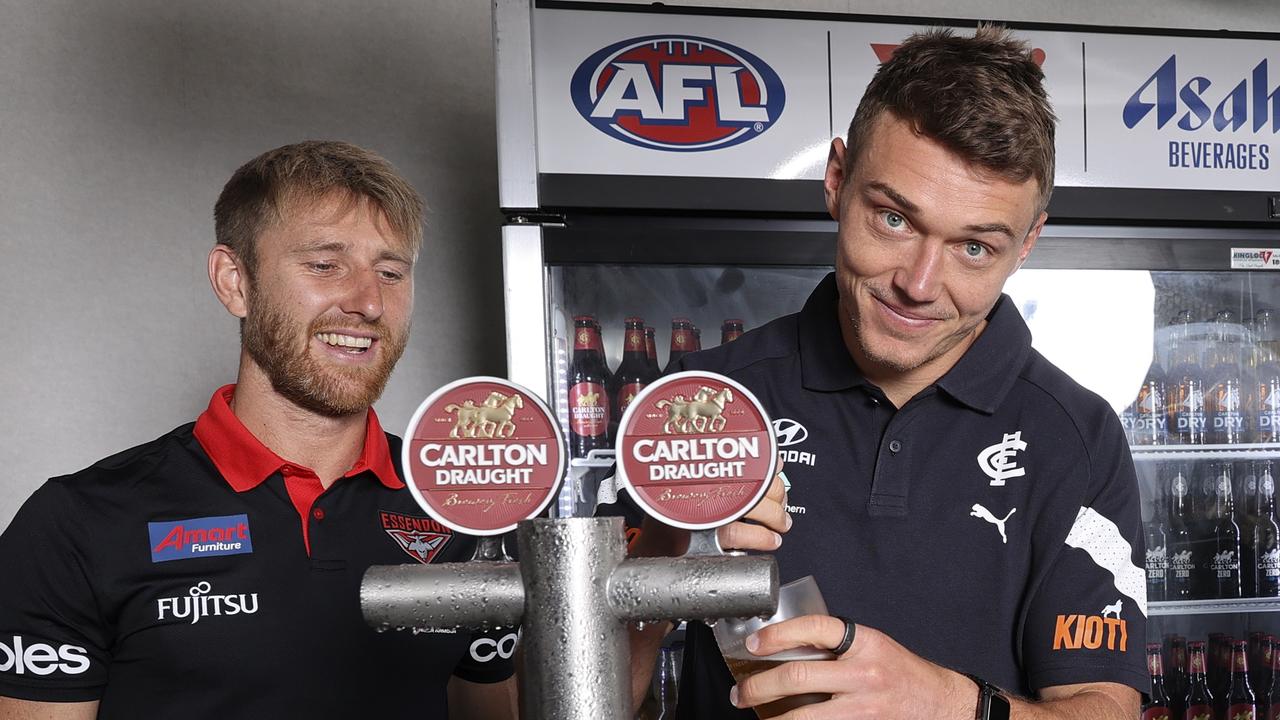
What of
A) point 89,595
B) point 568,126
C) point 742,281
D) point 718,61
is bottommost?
point 89,595

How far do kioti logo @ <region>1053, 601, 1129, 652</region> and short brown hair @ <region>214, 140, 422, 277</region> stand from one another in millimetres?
1033

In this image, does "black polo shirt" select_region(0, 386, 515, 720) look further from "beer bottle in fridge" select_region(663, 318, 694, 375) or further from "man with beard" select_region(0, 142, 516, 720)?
"beer bottle in fridge" select_region(663, 318, 694, 375)

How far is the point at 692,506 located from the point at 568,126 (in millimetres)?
1522

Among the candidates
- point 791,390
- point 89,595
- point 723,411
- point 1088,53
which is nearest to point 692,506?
point 723,411

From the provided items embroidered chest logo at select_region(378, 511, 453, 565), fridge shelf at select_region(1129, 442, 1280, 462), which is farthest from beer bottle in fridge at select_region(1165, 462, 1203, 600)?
embroidered chest logo at select_region(378, 511, 453, 565)

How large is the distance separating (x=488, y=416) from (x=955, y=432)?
32.0 inches

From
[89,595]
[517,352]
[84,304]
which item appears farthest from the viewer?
[84,304]

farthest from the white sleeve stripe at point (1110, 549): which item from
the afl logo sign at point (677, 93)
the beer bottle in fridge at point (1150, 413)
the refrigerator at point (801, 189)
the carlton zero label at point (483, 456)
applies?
the beer bottle in fridge at point (1150, 413)

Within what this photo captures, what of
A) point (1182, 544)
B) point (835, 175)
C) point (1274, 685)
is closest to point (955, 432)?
point (835, 175)

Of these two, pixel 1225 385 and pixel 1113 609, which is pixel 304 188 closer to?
pixel 1113 609

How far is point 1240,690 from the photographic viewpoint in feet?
8.79

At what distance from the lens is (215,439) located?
4.83ft

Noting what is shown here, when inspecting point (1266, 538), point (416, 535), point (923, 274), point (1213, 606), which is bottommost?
point (1213, 606)

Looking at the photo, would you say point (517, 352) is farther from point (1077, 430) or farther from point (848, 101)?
point (1077, 430)
